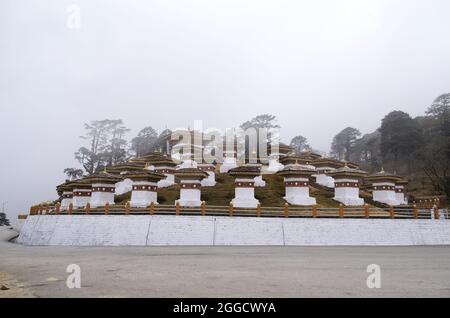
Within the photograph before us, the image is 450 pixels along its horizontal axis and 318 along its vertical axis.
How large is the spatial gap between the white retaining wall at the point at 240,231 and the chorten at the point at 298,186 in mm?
6106

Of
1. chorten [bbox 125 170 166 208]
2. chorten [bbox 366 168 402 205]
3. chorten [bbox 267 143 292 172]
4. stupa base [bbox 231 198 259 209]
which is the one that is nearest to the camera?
stupa base [bbox 231 198 259 209]

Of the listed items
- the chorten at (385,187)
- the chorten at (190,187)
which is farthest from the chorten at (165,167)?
the chorten at (385,187)

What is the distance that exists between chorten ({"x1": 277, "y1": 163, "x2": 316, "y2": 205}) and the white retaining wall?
6106 mm

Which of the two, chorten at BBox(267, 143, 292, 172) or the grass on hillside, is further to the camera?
chorten at BBox(267, 143, 292, 172)

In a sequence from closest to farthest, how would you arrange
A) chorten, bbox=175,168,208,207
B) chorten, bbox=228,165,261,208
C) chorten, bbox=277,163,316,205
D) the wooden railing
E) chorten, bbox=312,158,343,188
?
1. the wooden railing
2. chorten, bbox=228,165,261,208
3. chorten, bbox=175,168,208,207
4. chorten, bbox=277,163,316,205
5. chorten, bbox=312,158,343,188

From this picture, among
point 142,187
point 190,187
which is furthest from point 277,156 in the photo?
point 142,187

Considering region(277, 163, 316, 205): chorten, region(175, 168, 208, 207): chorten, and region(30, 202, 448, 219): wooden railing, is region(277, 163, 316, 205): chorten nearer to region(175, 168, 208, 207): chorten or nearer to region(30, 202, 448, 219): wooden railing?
region(30, 202, 448, 219): wooden railing

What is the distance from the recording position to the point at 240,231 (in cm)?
2473

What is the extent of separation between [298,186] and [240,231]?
919 cm

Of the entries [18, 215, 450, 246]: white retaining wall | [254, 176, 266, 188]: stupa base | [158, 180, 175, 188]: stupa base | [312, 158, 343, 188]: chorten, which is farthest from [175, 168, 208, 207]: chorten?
[312, 158, 343, 188]: chorten

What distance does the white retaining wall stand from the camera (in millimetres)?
24453

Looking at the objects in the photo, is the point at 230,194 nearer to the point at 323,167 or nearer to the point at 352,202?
the point at 352,202

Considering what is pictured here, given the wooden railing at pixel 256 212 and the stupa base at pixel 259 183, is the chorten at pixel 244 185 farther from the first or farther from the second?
the stupa base at pixel 259 183
